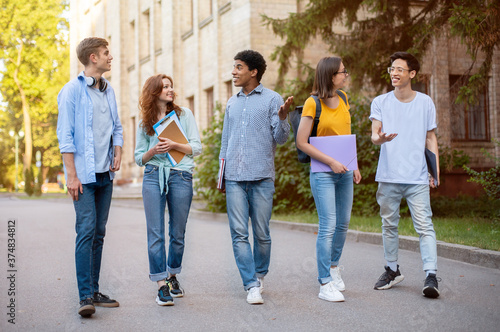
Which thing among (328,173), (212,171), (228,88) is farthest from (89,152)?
(228,88)

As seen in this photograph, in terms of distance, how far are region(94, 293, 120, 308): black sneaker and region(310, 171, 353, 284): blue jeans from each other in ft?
5.72

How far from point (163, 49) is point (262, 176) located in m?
24.0

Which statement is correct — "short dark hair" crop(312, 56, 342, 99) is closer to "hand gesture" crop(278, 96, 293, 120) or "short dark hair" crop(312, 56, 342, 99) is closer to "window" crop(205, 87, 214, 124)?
"hand gesture" crop(278, 96, 293, 120)

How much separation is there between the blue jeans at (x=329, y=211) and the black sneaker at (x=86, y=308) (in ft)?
6.16

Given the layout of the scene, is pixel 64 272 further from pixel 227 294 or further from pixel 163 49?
pixel 163 49

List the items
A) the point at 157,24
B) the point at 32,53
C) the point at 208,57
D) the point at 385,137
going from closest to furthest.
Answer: the point at 385,137, the point at 208,57, the point at 157,24, the point at 32,53

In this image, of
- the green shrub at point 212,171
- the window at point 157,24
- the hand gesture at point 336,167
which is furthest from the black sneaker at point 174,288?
the window at point 157,24

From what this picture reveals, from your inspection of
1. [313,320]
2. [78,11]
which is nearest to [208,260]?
[313,320]

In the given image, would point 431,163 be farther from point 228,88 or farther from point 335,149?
point 228,88

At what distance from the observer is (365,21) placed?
513 inches

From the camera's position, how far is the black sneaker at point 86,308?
16.0ft

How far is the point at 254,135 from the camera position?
216 inches

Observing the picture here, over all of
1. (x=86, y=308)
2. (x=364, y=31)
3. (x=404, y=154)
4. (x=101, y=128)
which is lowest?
(x=86, y=308)

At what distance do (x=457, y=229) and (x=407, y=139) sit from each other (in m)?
4.63
